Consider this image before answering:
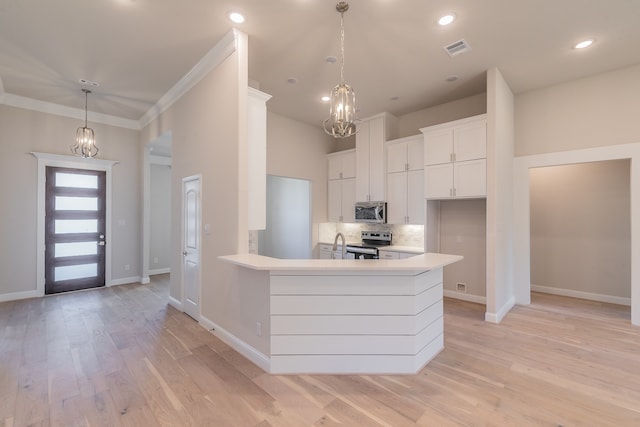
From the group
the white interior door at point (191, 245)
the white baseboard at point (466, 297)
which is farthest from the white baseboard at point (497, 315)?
the white interior door at point (191, 245)

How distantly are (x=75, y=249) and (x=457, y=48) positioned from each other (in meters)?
7.16

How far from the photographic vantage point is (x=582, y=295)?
493 centimetres

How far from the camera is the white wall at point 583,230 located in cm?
463

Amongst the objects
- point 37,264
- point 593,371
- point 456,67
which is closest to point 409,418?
point 593,371

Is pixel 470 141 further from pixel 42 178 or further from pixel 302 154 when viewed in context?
pixel 42 178

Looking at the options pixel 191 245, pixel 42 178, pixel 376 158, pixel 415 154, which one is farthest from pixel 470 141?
pixel 42 178

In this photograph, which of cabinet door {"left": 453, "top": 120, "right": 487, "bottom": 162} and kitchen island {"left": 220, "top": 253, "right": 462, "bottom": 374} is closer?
kitchen island {"left": 220, "top": 253, "right": 462, "bottom": 374}

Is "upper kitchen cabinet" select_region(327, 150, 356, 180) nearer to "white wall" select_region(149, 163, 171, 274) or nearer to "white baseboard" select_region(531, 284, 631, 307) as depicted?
"white baseboard" select_region(531, 284, 631, 307)

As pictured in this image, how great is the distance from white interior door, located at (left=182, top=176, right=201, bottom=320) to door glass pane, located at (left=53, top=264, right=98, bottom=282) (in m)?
2.79

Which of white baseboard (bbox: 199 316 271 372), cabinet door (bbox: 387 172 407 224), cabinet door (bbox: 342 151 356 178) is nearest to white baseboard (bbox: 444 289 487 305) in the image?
cabinet door (bbox: 387 172 407 224)

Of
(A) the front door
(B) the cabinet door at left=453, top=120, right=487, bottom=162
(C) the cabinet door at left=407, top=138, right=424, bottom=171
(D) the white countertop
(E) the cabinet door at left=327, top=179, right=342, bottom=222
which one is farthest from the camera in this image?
(E) the cabinet door at left=327, top=179, right=342, bottom=222

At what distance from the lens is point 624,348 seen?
3.10 meters

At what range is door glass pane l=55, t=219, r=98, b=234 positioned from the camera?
17.4 feet

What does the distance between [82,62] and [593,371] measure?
21.9ft
